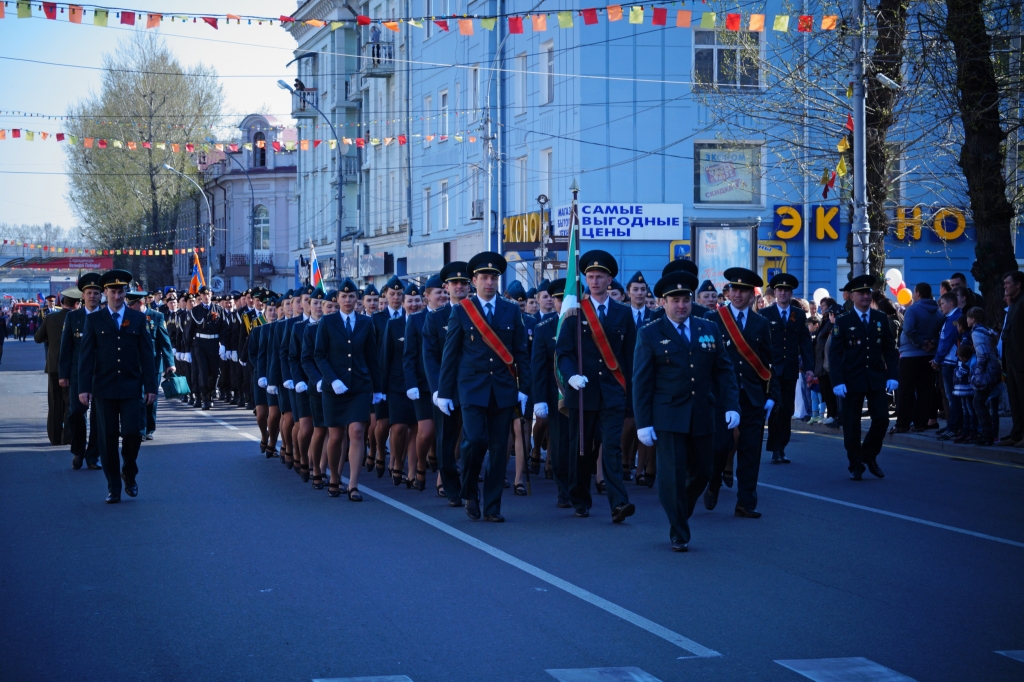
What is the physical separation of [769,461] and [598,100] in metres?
19.7

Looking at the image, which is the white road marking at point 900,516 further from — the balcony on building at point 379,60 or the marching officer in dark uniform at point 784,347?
the balcony on building at point 379,60

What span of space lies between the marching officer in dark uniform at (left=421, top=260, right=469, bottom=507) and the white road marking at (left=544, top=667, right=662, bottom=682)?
5.25 meters

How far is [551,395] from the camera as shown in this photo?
11.8 meters

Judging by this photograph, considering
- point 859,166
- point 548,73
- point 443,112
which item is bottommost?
point 859,166

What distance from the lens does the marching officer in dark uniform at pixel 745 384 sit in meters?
11.0

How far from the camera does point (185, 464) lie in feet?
50.6

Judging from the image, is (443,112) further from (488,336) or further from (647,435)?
(647,435)

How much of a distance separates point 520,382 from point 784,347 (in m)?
4.39

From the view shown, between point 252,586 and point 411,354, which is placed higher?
point 411,354

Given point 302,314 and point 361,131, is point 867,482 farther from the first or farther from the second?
point 361,131

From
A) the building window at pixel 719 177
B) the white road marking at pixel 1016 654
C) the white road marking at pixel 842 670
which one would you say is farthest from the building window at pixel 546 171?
the white road marking at pixel 842 670

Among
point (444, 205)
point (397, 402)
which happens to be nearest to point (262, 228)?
point (444, 205)

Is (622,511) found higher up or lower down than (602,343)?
lower down

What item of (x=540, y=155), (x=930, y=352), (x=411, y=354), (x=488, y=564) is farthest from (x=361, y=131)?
(x=488, y=564)
